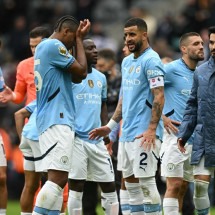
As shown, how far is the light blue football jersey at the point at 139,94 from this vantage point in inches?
445

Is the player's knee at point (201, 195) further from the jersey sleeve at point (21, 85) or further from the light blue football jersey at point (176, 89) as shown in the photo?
the jersey sleeve at point (21, 85)

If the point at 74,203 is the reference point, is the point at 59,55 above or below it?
above

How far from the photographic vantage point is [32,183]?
12273mm

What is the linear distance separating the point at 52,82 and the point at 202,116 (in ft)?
6.36

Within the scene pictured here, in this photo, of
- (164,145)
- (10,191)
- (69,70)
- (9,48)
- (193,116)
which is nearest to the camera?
(69,70)

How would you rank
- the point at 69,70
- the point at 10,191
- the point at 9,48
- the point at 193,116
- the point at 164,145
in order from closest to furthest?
the point at 69,70 → the point at 193,116 → the point at 164,145 → the point at 10,191 → the point at 9,48

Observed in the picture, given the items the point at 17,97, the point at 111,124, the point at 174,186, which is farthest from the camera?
the point at 17,97

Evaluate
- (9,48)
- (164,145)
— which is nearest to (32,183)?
(164,145)

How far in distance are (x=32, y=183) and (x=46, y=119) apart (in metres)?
2.01

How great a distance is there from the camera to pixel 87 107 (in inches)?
478

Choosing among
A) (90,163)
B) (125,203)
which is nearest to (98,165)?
(90,163)

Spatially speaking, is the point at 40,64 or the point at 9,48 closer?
the point at 40,64

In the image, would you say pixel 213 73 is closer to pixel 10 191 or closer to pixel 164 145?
pixel 164 145

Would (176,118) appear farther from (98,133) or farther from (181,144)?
(98,133)
